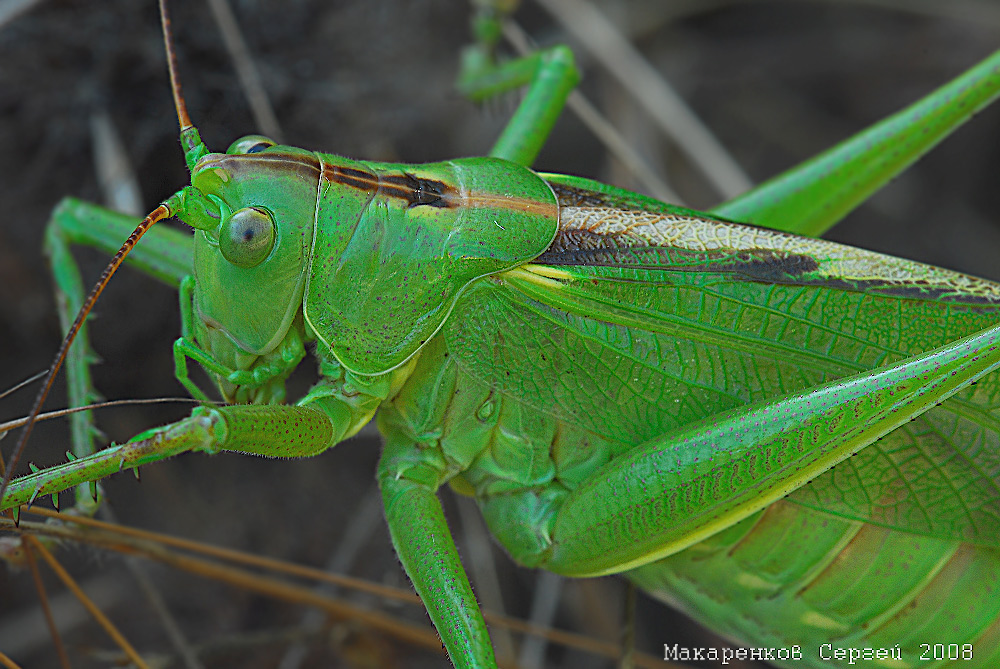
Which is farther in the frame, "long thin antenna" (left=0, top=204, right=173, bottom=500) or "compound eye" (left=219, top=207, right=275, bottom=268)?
"compound eye" (left=219, top=207, right=275, bottom=268)

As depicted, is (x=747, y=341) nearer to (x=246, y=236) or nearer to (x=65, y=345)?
(x=246, y=236)

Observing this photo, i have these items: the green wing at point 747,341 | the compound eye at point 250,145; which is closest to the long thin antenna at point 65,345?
the compound eye at point 250,145

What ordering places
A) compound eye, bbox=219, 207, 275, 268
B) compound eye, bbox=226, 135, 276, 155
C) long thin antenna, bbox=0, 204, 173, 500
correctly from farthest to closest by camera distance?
compound eye, bbox=226, 135, 276, 155
compound eye, bbox=219, 207, 275, 268
long thin antenna, bbox=0, 204, 173, 500

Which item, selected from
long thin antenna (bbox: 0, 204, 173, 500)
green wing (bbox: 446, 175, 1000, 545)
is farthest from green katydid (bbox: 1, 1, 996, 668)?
long thin antenna (bbox: 0, 204, 173, 500)

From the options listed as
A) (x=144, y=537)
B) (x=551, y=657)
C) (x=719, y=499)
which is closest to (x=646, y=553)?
(x=719, y=499)

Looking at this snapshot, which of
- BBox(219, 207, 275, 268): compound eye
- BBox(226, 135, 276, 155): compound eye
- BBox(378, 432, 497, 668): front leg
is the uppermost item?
BBox(226, 135, 276, 155): compound eye

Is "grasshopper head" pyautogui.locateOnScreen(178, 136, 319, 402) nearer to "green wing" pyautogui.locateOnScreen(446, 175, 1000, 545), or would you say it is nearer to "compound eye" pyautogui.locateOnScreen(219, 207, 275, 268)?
"compound eye" pyautogui.locateOnScreen(219, 207, 275, 268)

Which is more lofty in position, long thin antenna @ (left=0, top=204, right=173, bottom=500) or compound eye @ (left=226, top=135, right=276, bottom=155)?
compound eye @ (left=226, top=135, right=276, bottom=155)

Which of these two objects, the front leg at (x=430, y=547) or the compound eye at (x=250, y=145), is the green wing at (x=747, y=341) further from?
the compound eye at (x=250, y=145)

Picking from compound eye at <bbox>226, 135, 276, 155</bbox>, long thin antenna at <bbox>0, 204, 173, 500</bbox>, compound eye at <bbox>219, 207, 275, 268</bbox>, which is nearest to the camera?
long thin antenna at <bbox>0, 204, 173, 500</bbox>
